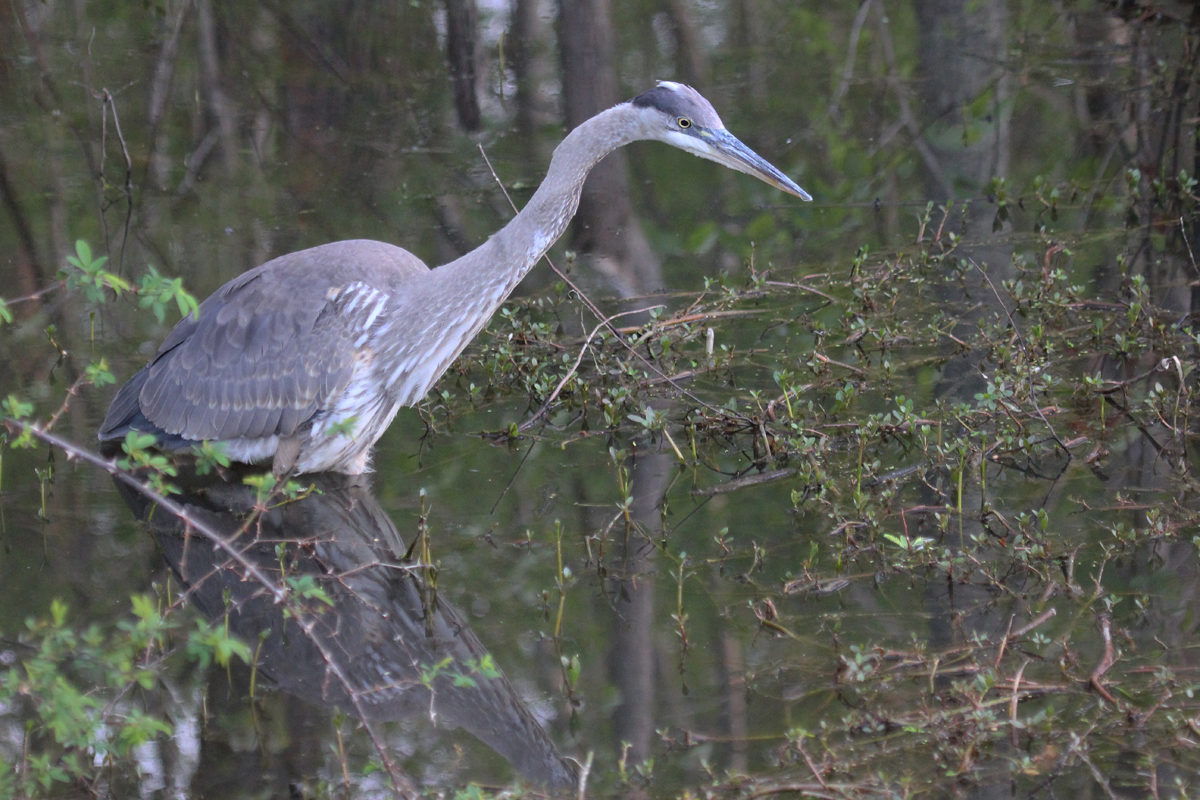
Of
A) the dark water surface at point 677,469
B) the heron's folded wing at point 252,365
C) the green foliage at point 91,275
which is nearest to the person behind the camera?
the green foliage at point 91,275

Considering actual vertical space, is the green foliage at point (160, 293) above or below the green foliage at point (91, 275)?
below

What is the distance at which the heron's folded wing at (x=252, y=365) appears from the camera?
5086 millimetres

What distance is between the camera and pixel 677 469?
533 cm

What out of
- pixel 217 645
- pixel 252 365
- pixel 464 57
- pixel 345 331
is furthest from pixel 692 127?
pixel 464 57

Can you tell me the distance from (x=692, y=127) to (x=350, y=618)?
221 centimetres

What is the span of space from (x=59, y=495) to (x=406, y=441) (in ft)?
4.88

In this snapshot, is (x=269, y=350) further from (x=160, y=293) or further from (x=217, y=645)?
(x=217, y=645)

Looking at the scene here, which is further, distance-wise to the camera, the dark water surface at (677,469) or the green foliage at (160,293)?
the dark water surface at (677,469)

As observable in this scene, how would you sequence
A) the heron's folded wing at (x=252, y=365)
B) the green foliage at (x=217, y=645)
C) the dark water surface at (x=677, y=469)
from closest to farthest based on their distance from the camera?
the green foliage at (x=217, y=645), the dark water surface at (x=677, y=469), the heron's folded wing at (x=252, y=365)

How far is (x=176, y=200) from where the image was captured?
864 centimetres

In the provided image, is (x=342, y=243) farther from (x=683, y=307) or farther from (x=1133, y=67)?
(x=1133, y=67)

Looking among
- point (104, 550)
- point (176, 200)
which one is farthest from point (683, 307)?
point (176, 200)

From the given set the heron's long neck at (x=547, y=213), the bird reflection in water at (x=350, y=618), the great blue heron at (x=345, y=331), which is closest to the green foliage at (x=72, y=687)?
the bird reflection in water at (x=350, y=618)

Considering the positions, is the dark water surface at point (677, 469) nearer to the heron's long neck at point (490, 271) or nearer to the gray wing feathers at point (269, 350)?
the gray wing feathers at point (269, 350)
